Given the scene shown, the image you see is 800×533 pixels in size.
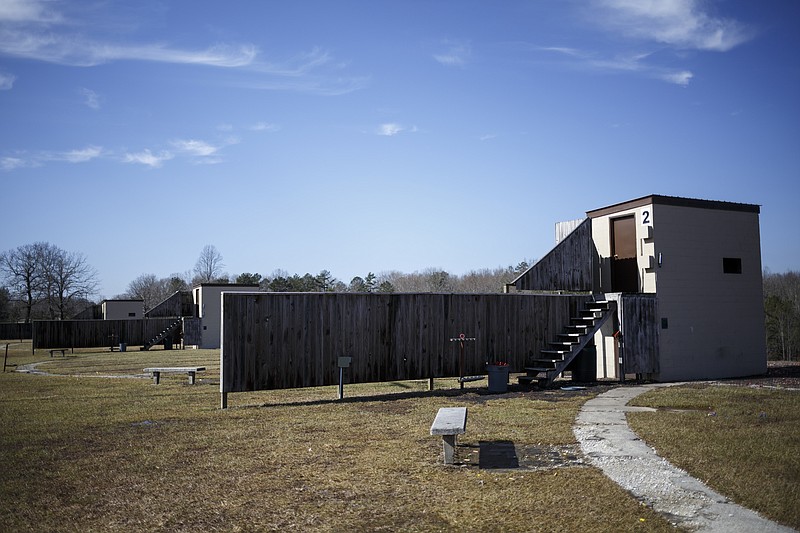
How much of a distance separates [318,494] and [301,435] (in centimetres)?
334

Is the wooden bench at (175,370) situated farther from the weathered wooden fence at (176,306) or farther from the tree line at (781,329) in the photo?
the tree line at (781,329)

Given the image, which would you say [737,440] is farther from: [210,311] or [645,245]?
[210,311]

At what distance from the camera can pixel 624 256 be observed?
1864cm

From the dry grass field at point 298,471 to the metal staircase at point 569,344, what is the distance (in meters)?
2.25

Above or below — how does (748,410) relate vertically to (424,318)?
below

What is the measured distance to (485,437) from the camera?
30.0 ft

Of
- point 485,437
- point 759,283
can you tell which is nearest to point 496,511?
point 485,437

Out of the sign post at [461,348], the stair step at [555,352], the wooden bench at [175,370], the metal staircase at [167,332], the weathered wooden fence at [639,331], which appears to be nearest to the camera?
the sign post at [461,348]

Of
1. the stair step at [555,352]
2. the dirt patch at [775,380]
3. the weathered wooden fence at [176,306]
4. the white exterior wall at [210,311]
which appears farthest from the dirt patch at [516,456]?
the weathered wooden fence at [176,306]

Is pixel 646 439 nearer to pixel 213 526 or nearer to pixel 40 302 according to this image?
pixel 213 526

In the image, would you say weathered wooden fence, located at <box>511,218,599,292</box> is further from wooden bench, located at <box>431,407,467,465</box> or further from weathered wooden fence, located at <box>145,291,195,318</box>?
weathered wooden fence, located at <box>145,291,195,318</box>

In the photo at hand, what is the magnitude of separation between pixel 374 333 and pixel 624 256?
861 centimetres

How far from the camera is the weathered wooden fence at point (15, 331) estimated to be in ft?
200

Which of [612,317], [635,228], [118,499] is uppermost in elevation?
[635,228]
